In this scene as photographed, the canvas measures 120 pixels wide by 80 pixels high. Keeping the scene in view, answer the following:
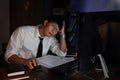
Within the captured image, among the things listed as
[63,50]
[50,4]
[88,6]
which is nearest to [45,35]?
[63,50]

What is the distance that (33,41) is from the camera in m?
1.89

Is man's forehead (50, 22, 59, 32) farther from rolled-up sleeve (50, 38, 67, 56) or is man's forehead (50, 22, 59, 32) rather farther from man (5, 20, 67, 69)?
rolled-up sleeve (50, 38, 67, 56)

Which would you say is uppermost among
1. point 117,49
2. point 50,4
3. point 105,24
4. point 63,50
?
point 50,4

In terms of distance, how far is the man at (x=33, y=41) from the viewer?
1.76m

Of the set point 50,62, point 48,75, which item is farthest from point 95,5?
point 48,75

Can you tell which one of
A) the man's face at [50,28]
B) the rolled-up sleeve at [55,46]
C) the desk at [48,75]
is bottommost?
the desk at [48,75]

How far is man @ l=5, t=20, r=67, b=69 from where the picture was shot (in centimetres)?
176

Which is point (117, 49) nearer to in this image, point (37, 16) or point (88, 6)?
point (88, 6)

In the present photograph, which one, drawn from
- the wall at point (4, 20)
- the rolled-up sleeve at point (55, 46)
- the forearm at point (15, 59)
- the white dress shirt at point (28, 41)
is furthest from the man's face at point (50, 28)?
the wall at point (4, 20)

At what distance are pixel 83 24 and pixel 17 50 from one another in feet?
2.85

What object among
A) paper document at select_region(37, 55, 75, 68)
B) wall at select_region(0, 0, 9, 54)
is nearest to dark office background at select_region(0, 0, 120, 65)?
wall at select_region(0, 0, 9, 54)

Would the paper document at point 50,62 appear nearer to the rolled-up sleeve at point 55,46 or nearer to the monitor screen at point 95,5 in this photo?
the rolled-up sleeve at point 55,46

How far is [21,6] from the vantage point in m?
3.63

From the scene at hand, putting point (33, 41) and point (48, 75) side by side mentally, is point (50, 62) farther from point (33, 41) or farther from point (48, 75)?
point (33, 41)
